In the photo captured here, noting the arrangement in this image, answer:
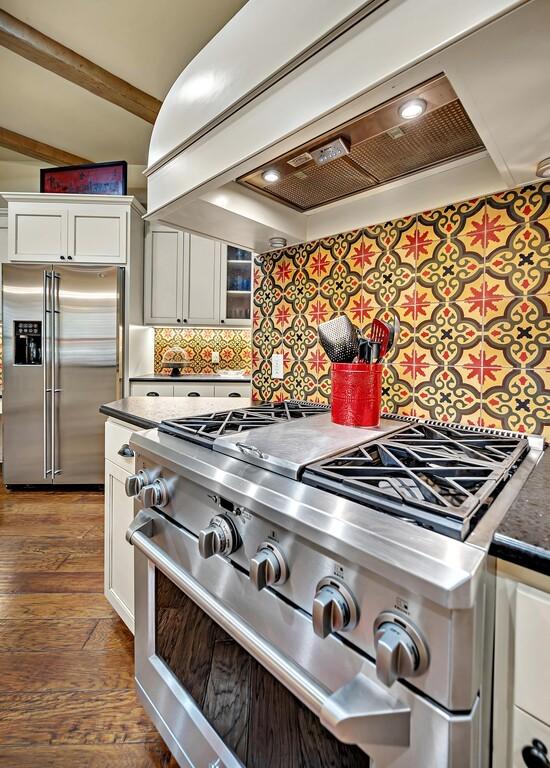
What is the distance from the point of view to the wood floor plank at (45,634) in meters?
1.48

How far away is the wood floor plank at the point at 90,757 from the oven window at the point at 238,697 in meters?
0.37

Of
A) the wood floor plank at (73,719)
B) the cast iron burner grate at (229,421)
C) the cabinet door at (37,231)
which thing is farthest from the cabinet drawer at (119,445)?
the cabinet door at (37,231)

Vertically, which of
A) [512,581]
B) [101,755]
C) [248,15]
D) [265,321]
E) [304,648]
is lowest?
[101,755]

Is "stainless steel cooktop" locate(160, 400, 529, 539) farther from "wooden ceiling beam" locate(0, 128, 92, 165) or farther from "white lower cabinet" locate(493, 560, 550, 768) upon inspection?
"wooden ceiling beam" locate(0, 128, 92, 165)

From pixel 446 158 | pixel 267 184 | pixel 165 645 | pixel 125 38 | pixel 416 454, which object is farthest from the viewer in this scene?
pixel 125 38

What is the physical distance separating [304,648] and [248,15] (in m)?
1.26

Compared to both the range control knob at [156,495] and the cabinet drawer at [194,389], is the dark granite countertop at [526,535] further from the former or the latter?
the cabinet drawer at [194,389]

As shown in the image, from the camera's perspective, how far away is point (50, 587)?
6.07ft

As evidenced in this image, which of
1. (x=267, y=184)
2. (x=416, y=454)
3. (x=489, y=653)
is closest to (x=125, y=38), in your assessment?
(x=267, y=184)

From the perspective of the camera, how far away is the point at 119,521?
1424 mm

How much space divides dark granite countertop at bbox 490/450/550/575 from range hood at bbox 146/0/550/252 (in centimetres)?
66

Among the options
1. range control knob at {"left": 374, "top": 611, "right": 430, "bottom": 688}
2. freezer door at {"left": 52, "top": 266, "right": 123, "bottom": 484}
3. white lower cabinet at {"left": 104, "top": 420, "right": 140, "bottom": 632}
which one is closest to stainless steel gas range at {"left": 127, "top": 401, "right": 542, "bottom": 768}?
range control knob at {"left": 374, "top": 611, "right": 430, "bottom": 688}

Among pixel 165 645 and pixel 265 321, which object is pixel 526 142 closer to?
pixel 265 321

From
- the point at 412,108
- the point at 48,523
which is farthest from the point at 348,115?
the point at 48,523
